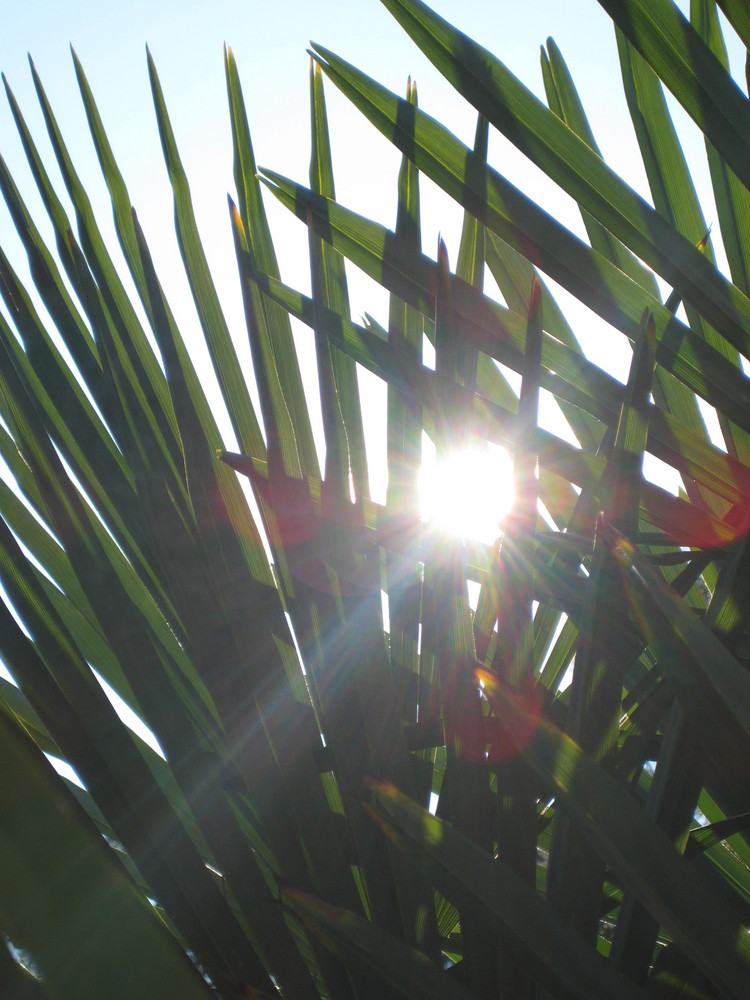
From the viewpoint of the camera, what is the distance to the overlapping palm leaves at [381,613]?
31 centimetres

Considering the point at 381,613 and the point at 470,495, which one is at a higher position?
the point at 470,495

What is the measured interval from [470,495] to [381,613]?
112 mm

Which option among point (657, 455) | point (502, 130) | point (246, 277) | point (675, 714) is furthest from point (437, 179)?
point (675, 714)

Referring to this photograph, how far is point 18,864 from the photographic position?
9.9 inches

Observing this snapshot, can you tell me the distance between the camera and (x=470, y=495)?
0.53 metres

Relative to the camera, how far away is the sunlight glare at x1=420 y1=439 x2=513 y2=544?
0.46 metres

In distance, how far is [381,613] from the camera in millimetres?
522

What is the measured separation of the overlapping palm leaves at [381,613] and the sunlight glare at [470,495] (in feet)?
0.06

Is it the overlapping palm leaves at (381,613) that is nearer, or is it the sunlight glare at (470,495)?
the overlapping palm leaves at (381,613)

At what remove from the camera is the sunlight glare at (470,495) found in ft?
1.51

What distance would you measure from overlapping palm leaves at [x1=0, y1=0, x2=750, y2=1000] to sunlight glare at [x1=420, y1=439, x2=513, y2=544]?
18 millimetres

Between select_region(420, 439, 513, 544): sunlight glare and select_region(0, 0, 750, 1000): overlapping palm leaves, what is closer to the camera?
→ select_region(0, 0, 750, 1000): overlapping palm leaves

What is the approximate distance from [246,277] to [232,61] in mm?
283

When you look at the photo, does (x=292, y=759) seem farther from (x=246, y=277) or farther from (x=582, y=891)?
(x=246, y=277)
